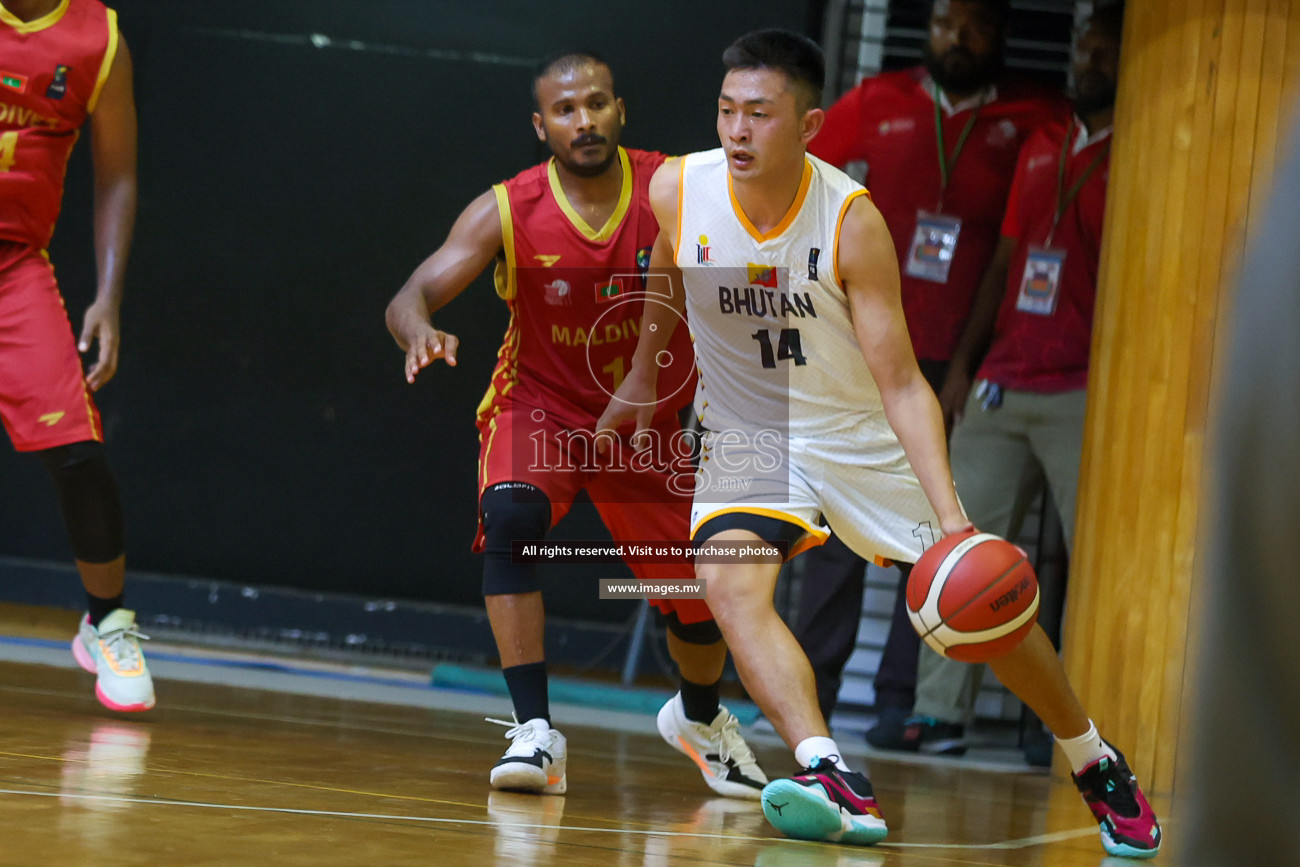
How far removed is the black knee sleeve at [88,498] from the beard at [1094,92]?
3.21 meters

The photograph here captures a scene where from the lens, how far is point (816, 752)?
8.50 ft

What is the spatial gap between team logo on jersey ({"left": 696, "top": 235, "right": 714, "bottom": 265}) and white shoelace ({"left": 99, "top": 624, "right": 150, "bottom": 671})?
1634mm

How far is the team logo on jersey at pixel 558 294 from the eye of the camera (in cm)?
346

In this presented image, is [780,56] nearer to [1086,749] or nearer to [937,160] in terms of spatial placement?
[1086,749]

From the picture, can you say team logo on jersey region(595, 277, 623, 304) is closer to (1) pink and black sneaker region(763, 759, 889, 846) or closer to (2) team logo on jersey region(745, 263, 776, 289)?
(2) team logo on jersey region(745, 263, 776, 289)

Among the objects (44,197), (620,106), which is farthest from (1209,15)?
(44,197)

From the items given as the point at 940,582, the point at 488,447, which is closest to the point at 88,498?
the point at 488,447

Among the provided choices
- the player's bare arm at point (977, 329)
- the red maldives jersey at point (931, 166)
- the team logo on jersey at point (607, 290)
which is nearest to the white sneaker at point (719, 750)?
the team logo on jersey at point (607, 290)

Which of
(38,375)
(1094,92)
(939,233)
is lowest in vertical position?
Result: (38,375)

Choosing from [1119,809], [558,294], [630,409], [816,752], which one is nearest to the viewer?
[816,752]

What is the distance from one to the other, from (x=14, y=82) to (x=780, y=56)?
186 centimetres

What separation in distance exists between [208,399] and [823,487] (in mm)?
3716

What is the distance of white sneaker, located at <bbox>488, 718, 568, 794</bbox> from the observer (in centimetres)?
286

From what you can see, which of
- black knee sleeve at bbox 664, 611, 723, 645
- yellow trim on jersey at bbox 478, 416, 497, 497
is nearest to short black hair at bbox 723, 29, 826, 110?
yellow trim on jersey at bbox 478, 416, 497, 497
